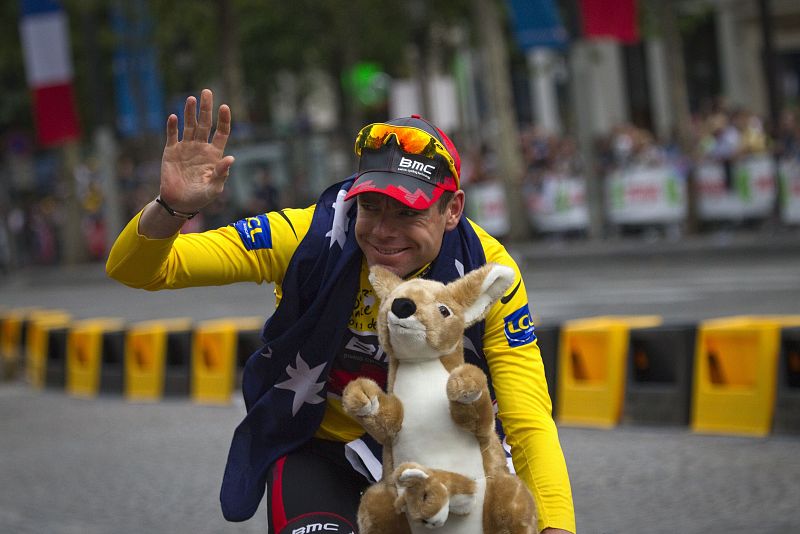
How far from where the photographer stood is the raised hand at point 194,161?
3.54 metres

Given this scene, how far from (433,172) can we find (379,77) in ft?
179

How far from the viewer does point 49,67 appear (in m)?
33.1

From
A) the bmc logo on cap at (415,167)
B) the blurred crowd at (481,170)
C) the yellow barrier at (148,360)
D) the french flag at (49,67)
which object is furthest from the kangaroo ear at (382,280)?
the french flag at (49,67)

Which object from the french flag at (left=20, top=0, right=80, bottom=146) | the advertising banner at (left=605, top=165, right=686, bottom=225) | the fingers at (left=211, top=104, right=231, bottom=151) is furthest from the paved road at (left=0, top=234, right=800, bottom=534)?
the french flag at (left=20, top=0, right=80, bottom=146)

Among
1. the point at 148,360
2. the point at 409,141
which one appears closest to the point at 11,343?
the point at 148,360

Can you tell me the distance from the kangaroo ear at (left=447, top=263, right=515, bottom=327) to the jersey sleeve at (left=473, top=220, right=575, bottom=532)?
120mm

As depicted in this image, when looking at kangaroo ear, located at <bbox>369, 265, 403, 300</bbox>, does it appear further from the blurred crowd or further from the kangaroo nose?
the blurred crowd

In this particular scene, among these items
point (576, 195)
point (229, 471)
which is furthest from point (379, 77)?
point (229, 471)

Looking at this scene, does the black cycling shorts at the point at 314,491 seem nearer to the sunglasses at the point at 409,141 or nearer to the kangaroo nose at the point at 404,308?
the kangaroo nose at the point at 404,308

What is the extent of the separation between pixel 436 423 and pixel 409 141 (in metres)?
0.66

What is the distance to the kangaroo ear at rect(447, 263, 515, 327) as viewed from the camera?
3.41 metres

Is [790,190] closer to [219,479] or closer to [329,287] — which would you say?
[219,479]

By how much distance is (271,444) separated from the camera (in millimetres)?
3883

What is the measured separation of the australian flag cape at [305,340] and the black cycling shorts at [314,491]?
0.06m
